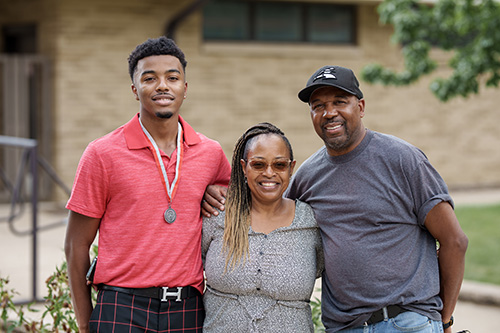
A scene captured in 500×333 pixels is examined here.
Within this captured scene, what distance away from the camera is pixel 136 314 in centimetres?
294

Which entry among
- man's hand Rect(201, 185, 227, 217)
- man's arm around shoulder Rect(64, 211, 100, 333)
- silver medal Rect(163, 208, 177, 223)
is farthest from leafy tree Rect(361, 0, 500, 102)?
man's arm around shoulder Rect(64, 211, 100, 333)

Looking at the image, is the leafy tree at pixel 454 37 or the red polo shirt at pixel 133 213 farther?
the leafy tree at pixel 454 37

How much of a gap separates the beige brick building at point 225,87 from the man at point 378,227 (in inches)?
331

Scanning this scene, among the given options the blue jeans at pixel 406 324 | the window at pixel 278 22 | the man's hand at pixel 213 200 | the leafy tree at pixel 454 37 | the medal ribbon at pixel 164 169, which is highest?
the window at pixel 278 22

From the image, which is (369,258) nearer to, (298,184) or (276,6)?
(298,184)

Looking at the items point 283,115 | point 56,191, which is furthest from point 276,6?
point 56,191

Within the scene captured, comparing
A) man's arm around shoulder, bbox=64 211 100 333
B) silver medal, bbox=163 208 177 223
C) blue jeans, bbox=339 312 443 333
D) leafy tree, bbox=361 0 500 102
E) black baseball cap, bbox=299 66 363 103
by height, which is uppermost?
leafy tree, bbox=361 0 500 102

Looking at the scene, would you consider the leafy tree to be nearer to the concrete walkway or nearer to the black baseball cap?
the concrete walkway

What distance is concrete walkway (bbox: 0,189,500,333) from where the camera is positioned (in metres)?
6.06

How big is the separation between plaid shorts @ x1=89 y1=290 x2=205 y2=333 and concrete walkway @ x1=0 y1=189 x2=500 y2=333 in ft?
6.70

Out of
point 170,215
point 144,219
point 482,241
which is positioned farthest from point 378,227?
point 482,241

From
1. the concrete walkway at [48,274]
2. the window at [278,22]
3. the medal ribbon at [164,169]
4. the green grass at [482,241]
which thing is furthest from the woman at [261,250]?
the window at [278,22]

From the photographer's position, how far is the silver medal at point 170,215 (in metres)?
2.96

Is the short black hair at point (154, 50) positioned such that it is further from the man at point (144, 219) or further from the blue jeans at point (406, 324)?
the blue jeans at point (406, 324)
